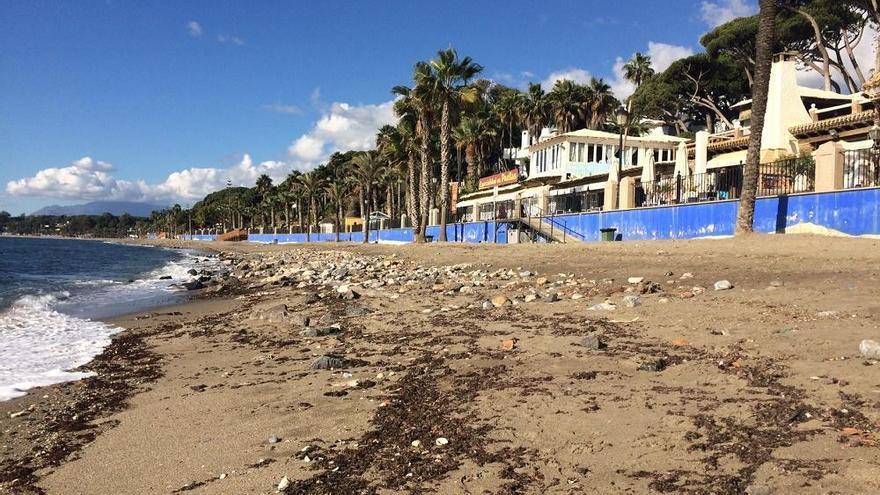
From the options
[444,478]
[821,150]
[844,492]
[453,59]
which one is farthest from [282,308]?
[453,59]

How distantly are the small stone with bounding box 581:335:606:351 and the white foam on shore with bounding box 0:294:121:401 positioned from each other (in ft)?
23.6

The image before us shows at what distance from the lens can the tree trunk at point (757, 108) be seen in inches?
675

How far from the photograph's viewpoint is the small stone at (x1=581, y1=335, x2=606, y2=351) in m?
6.90

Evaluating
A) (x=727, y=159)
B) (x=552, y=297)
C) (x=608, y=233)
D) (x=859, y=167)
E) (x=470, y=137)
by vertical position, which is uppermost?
(x=470, y=137)

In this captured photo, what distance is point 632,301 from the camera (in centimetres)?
955

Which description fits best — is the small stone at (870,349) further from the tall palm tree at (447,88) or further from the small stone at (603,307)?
the tall palm tree at (447,88)

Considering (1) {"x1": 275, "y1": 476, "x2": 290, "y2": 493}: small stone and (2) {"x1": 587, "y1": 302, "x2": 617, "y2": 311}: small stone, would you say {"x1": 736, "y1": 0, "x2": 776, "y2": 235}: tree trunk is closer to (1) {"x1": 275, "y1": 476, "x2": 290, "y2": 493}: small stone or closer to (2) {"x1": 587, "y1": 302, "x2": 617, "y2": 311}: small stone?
(2) {"x1": 587, "y1": 302, "x2": 617, "y2": 311}: small stone

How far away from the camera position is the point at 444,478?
12.8 ft

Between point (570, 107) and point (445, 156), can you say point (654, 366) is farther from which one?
point (570, 107)

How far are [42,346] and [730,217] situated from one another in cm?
1998

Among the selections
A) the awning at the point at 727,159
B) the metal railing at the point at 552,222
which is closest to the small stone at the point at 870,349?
the metal railing at the point at 552,222

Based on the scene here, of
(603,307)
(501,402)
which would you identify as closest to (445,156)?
A: (603,307)

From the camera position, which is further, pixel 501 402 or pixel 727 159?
pixel 727 159

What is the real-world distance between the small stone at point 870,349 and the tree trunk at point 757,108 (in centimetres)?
1361
